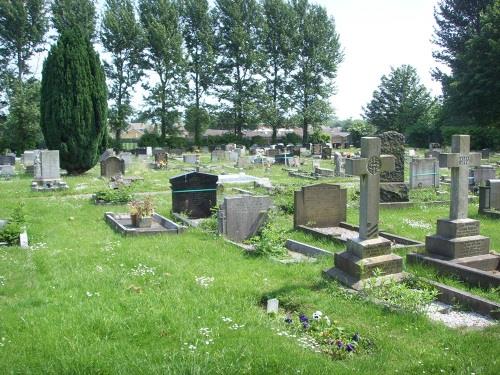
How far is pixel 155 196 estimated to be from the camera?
18.1m

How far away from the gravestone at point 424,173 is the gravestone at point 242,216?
31.9ft

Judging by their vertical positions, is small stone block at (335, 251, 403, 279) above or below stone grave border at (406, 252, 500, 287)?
above

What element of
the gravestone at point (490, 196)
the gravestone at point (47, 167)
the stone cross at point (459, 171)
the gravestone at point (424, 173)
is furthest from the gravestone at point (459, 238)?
the gravestone at point (47, 167)

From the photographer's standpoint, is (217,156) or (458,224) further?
(217,156)

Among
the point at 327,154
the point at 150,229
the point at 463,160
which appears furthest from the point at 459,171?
the point at 327,154

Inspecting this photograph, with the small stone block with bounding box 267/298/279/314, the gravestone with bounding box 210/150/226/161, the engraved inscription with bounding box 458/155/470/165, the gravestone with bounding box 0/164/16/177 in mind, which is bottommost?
the small stone block with bounding box 267/298/279/314

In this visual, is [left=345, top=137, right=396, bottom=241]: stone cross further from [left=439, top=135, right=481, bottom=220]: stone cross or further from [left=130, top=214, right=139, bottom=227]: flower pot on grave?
[left=130, top=214, right=139, bottom=227]: flower pot on grave

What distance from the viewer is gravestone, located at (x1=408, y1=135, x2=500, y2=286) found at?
7.95 metres

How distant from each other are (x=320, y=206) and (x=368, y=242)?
14.8 feet

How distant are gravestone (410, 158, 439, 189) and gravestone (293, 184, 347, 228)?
8.34 m

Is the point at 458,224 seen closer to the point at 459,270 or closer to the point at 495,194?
the point at 459,270

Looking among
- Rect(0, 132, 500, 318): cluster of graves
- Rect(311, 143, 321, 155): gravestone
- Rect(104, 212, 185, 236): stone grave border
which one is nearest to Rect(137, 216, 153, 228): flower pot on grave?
Rect(0, 132, 500, 318): cluster of graves

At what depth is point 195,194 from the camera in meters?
13.4

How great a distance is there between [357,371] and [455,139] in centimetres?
535
